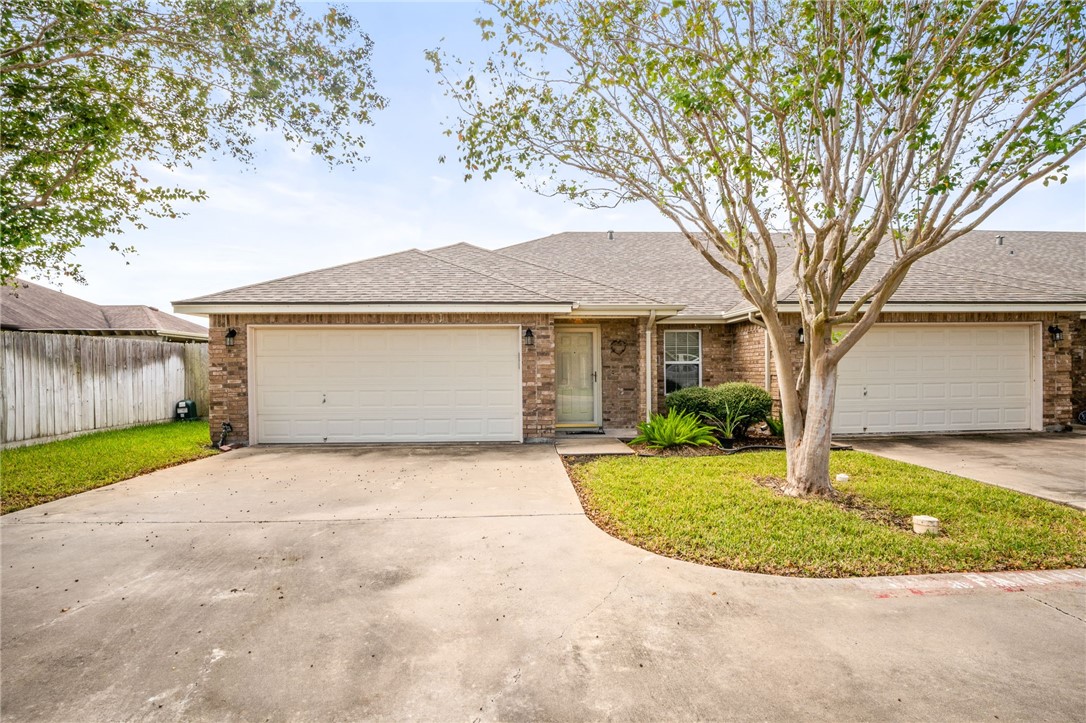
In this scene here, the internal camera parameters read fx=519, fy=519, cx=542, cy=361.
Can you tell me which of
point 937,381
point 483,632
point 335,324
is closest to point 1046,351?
point 937,381

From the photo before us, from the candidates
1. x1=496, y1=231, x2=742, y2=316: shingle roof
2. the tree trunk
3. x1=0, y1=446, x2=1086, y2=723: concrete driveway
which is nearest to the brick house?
x1=496, y1=231, x2=742, y2=316: shingle roof

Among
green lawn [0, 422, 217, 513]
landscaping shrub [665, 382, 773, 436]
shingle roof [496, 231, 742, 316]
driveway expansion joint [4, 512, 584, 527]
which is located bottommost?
driveway expansion joint [4, 512, 584, 527]

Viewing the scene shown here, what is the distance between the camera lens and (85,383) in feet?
36.2

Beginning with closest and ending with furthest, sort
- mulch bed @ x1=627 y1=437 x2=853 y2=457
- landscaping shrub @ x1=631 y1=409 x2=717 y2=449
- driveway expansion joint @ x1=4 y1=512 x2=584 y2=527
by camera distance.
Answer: driveway expansion joint @ x1=4 y1=512 x2=584 y2=527 → mulch bed @ x1=627 y1=437 x2=853 y2=457 → landscaping shrub @ x1=631 y1=409 x2=717 y2=449

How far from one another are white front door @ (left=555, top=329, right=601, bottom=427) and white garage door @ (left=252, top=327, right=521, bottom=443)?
1.75 m

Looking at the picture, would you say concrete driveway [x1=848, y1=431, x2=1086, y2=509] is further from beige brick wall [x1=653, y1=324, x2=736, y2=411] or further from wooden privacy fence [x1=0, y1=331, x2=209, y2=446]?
wooden privacy fence [x1=0, y1=331, x2=209, y2=446]

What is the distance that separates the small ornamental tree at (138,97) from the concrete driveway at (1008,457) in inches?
394

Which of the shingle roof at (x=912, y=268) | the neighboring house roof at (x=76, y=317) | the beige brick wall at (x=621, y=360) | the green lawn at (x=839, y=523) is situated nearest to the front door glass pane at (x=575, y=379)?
the beige brick wall at (x=621, y=360)

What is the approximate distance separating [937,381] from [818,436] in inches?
274

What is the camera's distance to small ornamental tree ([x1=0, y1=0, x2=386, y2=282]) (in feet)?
20.7

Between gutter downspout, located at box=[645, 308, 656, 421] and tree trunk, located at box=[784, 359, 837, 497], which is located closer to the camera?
tree trunk, located at box=[784, 359, 837, 497]

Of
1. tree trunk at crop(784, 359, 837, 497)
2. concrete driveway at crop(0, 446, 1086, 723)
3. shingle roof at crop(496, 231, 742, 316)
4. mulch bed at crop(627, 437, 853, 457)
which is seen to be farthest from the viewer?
shingle roof at crop(496, 231, 742, 316)

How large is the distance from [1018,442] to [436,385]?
10.8 meters

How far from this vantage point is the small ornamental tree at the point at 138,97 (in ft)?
20.7
